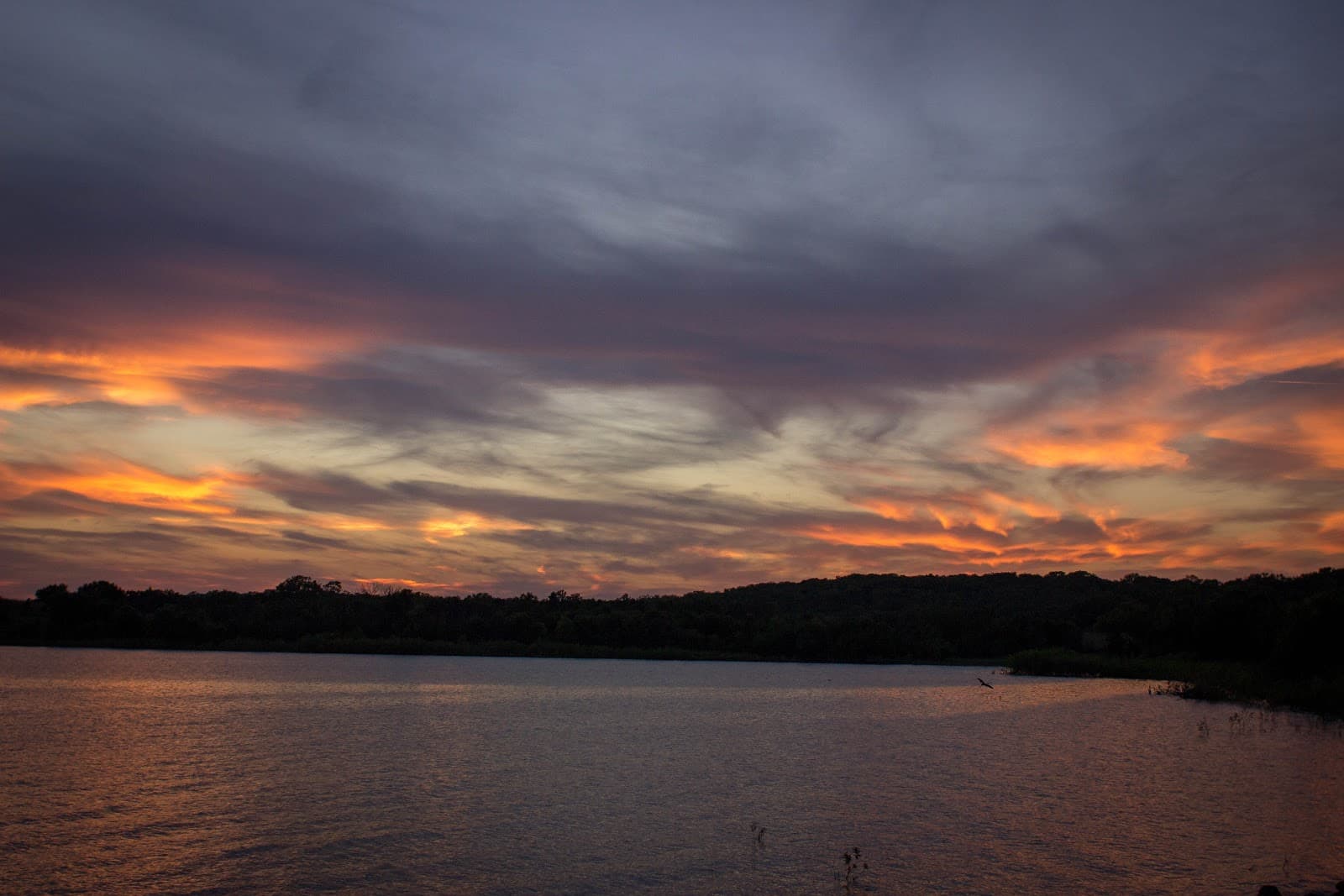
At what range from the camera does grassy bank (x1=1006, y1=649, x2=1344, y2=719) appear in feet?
203

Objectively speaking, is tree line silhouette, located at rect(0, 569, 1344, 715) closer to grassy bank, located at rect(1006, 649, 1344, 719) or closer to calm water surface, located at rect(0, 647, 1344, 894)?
grassy bank, located at rect(1006, 649, 1344, 719)

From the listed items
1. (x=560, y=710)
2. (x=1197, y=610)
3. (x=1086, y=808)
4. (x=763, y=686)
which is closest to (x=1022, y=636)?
(x=1197, y=610)

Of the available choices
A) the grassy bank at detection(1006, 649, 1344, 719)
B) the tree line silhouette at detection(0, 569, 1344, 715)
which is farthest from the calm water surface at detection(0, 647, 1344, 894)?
the tree line silhouette at detection(0, 569, 1344, 715)

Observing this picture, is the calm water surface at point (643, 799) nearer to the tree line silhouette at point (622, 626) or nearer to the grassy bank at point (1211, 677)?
the grassy bank at point (1211, 677)

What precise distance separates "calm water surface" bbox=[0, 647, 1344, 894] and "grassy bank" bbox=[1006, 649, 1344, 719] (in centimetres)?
569

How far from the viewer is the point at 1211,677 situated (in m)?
84.1

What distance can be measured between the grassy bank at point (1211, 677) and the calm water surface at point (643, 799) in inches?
224

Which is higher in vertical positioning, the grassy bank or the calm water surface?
the grassy bank

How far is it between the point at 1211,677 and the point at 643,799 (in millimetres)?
72200

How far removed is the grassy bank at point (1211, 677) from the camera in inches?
2437

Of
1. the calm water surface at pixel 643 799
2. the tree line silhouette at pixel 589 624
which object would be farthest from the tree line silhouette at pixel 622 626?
the calm water surface at pixel 643 799

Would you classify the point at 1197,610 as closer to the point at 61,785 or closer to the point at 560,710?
the point at 560,710

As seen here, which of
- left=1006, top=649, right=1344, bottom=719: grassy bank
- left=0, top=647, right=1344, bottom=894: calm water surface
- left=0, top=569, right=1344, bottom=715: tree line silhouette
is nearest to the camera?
left=0, top=647, right=1344, bottom=894: calm water surface

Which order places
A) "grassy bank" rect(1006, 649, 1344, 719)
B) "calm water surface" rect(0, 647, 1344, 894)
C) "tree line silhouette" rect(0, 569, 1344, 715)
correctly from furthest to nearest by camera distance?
"tree line silhouette" rect(0, 569, 1344, 715), "grassy bank" rect(1006, 649, 1344, 719), "calm water surface" rect(0, 647, 1344, 894)
